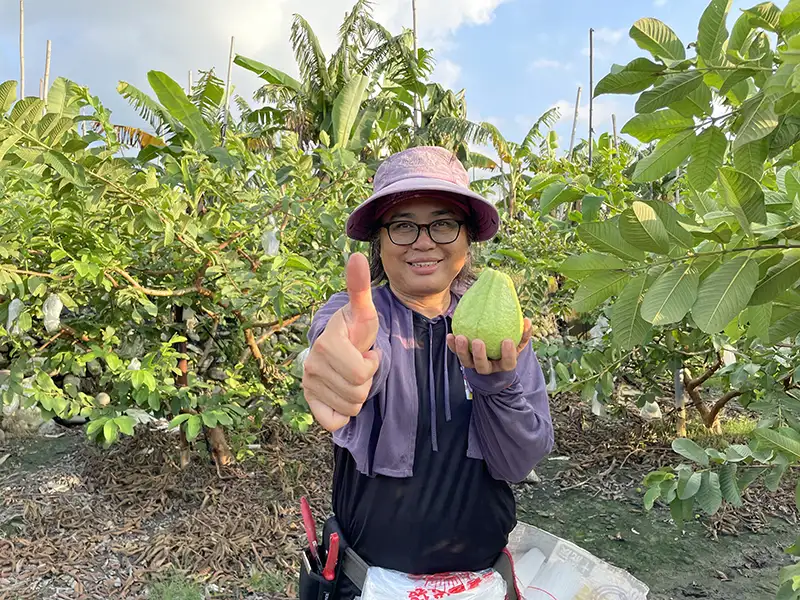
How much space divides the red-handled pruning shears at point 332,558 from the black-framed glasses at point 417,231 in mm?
603

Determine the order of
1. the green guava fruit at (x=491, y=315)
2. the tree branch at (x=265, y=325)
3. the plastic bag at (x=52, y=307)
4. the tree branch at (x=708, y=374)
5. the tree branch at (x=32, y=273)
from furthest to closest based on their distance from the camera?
the tree branch at (x=708, y=374) < the tree branch at (x=265, y=325) < the plastic bag at (x=52, y=307) < the tree branch at (x=32, y=273) < the green guava fruit at (x=491, y=315)

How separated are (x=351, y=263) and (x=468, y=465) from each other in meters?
0.54

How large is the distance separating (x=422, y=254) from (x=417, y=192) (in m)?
0.12

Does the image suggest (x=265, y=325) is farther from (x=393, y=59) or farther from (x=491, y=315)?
(x=393, y=59)

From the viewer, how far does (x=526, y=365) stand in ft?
3.64

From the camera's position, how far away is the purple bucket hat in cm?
109

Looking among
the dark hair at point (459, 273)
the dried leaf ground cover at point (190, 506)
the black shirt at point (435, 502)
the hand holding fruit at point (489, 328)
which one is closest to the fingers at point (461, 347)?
the hand holding fruit at point (489, 328)

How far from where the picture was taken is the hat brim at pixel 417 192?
1.08 metres

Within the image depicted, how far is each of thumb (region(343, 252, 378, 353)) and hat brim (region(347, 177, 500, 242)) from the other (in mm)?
319

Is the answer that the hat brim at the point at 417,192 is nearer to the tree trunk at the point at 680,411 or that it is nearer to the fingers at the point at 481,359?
the fingers at the point at 481,359

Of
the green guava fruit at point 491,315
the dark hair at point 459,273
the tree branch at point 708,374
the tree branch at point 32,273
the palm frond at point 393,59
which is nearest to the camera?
the green guava fruit at point 491,315

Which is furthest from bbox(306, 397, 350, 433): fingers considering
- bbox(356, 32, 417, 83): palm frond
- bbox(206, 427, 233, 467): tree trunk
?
bbox(356, 32, 417, 83): palm frond

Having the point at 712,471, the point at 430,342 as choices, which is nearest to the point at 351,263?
the point at 430,342

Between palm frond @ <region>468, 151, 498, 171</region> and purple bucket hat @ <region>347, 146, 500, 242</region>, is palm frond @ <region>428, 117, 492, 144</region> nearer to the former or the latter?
palm frond @ <region>468, 151, 498, 171</region>
